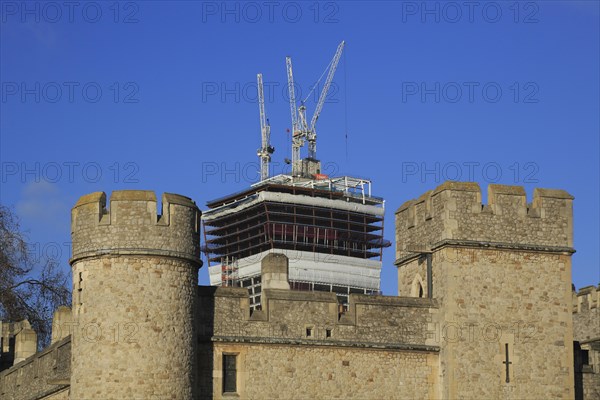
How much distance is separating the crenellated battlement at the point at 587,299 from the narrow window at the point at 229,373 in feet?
50.9

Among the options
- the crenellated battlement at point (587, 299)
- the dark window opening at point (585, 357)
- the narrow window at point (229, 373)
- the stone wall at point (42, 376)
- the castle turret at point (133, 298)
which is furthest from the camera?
the crenellated battlement at point (587, 299)

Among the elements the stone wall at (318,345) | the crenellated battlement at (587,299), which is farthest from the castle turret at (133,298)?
the crenellated battlement at (587,299)

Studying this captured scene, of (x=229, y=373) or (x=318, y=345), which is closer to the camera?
(x=229, y=373)

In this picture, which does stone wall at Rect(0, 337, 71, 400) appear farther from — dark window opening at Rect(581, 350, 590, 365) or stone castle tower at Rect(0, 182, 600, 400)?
dark window opening at Rect(581, 350, 590, 365)

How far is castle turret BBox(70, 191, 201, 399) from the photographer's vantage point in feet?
94.5

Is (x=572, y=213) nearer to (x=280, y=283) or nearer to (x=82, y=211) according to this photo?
(x=280, y=283)

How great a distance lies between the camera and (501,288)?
3194 centimetres

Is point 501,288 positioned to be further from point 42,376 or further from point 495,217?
point 42,376

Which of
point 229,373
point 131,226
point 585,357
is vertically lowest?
point 229,373

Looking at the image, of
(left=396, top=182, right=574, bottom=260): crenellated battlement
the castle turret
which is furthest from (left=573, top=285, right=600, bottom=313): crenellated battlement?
the castle turret

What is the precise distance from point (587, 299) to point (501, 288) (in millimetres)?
11096

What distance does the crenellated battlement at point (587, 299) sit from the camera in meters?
41.6

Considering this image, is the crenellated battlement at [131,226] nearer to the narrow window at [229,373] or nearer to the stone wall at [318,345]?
the stone wall at [318,345]

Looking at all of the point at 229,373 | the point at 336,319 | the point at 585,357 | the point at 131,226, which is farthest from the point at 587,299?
the point at 131,226
